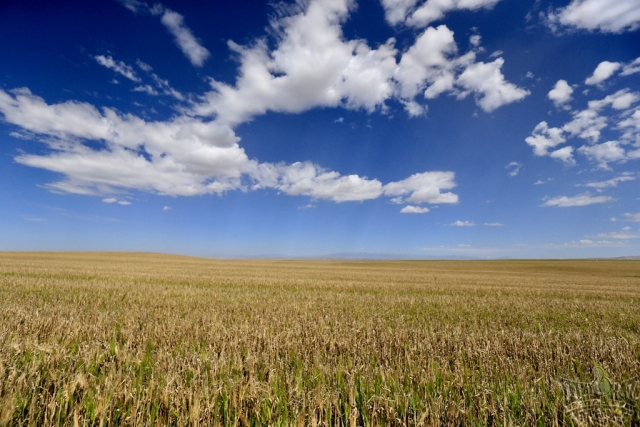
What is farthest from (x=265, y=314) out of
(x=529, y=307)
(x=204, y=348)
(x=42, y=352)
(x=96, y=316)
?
(x=529, y=307)

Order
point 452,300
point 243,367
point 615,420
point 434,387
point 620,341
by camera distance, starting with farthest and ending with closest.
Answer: point 452,300 → point 620,341 → point 243,367 → point 434,387 → point 615,420

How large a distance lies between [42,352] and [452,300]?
13.2 meters

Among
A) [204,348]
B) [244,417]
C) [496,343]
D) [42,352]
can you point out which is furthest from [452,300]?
[42,352]

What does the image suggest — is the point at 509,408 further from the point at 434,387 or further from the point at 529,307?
Answer: the point at 529,307

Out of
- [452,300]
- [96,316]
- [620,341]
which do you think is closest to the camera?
[620,341]

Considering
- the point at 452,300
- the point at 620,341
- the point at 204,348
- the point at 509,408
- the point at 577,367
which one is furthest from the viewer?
the point at 452,300

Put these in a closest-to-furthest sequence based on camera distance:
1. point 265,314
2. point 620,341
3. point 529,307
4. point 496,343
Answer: point 496,343, point 620,341, point 265,314, point 529,307

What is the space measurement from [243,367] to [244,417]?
1458mm

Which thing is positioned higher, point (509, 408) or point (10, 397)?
point (10, 397)

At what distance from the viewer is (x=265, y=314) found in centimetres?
875

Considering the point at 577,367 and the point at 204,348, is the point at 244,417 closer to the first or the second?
the point at 204,348

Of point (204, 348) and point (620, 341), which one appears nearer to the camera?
point (204, 348)

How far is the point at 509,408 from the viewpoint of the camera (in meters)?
3.51

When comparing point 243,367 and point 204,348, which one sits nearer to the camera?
point 243,367
